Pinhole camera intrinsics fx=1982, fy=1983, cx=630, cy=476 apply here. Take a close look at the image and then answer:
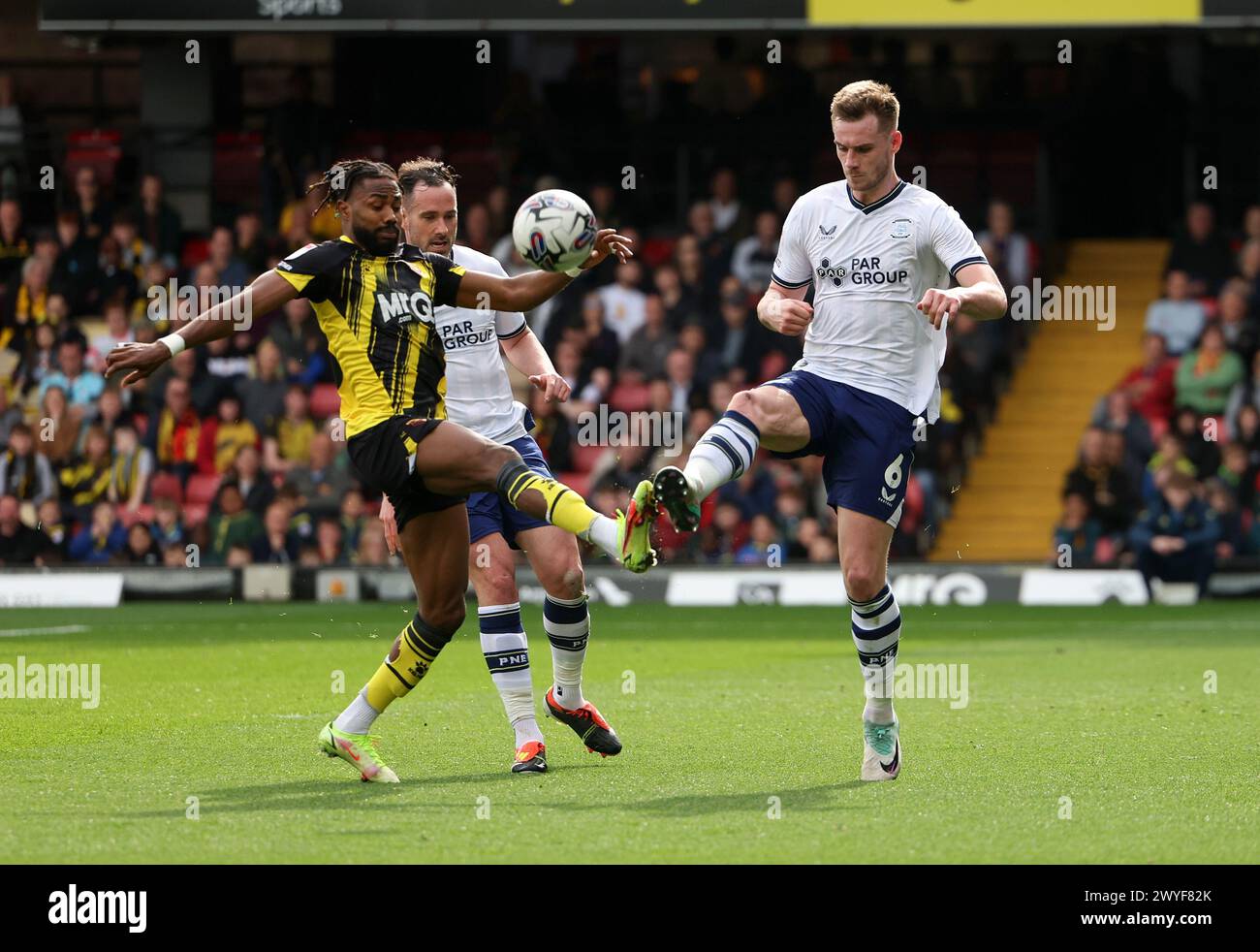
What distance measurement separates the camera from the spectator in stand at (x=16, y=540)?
18703mm

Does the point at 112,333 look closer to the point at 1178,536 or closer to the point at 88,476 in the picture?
the point at 88,476

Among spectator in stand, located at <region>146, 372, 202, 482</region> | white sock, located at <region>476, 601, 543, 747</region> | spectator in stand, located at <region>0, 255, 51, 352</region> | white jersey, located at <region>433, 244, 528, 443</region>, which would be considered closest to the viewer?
white sock, located at <region>476, 601, 543, 747</region>

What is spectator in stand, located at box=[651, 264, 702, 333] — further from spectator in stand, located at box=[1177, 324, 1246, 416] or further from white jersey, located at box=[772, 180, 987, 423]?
white jersey, located at box=[772, 180, 987, 423]

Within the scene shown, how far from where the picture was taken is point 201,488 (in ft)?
63.2

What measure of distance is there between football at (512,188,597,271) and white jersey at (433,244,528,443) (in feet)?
4.02

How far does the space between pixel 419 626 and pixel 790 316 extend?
6.36 feet

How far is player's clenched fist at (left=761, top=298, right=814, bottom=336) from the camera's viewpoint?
7434mm

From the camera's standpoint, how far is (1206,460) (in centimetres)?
1827

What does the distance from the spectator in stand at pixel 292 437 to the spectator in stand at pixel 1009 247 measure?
7.05 m

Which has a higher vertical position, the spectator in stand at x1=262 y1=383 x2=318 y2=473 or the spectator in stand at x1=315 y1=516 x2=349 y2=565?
the spectator in stand at x1=262 y1=383 x2=318 y2=473

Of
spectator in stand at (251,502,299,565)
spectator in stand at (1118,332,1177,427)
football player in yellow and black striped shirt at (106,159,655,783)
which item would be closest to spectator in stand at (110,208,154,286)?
spectator in stand at (251,502,299,565)

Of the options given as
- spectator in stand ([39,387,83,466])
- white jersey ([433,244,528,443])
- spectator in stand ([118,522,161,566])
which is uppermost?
white jersey ([433,244,528,443])

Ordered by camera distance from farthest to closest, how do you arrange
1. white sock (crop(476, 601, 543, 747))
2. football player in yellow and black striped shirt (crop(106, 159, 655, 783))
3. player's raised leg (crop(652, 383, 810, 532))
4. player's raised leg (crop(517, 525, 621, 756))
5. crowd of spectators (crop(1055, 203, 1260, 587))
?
crowd of spectators (crop(1055, 203, 1260, 587)), player's raised leg (crop(517, 525, 621, 756)), white sock (crop(476, 601, 543, 747)), football player in yellow and black striped shirt (crop(106, 159, 655, 783)), player's raised leg (crop(652, 383, 810, 532))

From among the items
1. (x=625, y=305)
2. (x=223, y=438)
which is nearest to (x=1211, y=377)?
(x=625, y=305)
